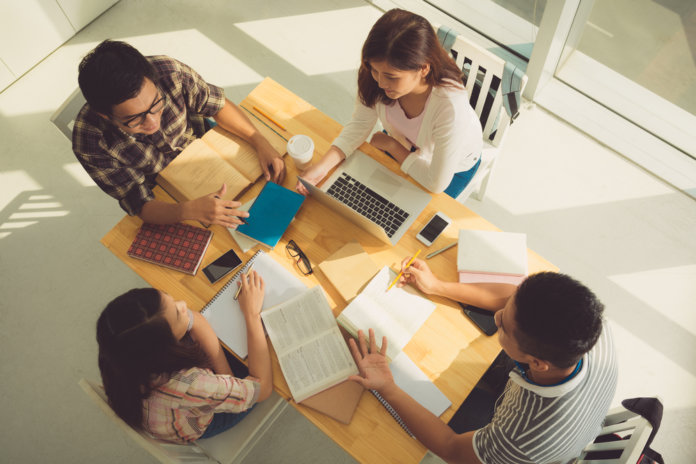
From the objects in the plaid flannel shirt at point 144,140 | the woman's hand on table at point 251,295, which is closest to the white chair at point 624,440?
the woman's hand on table at point 251,295

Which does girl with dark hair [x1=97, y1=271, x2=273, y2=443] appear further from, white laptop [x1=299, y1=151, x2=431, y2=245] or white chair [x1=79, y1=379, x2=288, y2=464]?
white laptop [x1=299, y1=151, x2=431, y2=245]

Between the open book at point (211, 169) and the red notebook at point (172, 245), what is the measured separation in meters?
0.12

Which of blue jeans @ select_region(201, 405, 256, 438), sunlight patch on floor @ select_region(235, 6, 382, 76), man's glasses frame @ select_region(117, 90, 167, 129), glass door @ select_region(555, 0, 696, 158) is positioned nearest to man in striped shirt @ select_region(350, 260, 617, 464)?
blue jeans @ select_region(201, 405, 256, 438)

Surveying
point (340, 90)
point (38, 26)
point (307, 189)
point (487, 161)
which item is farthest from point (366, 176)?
point (38, 26)

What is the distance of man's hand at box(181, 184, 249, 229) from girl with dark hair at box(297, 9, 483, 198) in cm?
25

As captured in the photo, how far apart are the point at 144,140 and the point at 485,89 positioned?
A: 4.25 ft

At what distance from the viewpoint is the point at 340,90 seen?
2.89m

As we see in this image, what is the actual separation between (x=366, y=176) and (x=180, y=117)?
29.3 inches

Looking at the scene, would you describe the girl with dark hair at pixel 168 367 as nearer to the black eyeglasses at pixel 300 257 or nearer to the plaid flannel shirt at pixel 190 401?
the plaid flannel shirt at pixel 190 401

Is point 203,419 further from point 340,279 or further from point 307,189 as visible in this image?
point 307,189

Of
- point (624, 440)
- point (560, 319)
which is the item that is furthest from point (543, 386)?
point (624, 440)

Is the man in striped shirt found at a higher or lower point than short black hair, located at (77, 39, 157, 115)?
lower

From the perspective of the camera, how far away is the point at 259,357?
138 centimetres

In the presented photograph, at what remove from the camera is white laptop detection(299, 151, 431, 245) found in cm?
157
